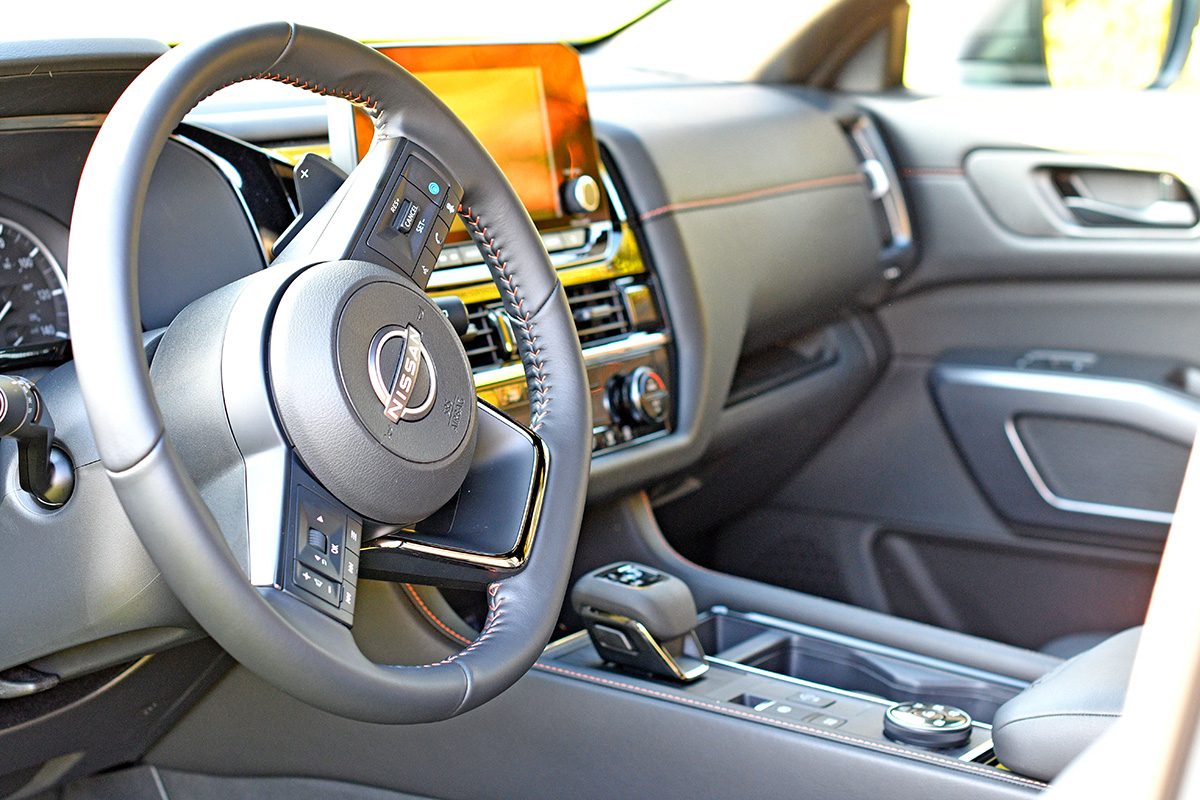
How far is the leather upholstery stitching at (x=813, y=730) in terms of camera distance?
120cm

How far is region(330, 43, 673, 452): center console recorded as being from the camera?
4.87 ft

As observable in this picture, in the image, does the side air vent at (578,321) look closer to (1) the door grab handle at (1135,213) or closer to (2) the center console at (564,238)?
(2) the center console at (564,238)

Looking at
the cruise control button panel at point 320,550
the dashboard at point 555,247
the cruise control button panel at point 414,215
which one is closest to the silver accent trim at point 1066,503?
the dashboard at point 555,247

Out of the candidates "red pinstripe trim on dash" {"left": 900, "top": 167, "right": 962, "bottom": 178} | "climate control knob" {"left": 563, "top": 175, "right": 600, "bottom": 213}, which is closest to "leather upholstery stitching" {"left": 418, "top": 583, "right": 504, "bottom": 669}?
"climate control knob" {"left": 563, "top": 175, "right": 600, "bottom": 213}

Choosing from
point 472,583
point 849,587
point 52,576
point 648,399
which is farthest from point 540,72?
point 849,587

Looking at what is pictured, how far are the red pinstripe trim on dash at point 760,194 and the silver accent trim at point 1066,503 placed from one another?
53cm

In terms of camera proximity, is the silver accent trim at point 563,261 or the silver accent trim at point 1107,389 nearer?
the silver accent trim at point 563,261

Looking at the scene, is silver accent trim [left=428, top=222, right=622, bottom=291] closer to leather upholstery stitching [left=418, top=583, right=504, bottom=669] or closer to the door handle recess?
leather upholstery stitching [left=418, top=583, right=504, bottom=669]

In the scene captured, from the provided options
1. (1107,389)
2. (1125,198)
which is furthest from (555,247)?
(1125,198)

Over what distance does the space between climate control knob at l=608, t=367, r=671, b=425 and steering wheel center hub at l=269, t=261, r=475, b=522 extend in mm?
722

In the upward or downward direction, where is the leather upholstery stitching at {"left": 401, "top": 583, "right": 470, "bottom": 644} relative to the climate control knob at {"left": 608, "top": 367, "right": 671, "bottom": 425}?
downward

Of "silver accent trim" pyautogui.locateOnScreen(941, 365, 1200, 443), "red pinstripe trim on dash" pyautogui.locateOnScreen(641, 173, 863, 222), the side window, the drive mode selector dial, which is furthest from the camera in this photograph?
the side window

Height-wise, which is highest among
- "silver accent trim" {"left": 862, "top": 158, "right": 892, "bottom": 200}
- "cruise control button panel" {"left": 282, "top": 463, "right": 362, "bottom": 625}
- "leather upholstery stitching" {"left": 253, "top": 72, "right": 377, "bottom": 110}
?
"leather upholstery stitching" {"left": 253, "top": 72, "right": 377, "bottom": 110}

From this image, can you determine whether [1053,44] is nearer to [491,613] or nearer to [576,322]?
[576,322]
